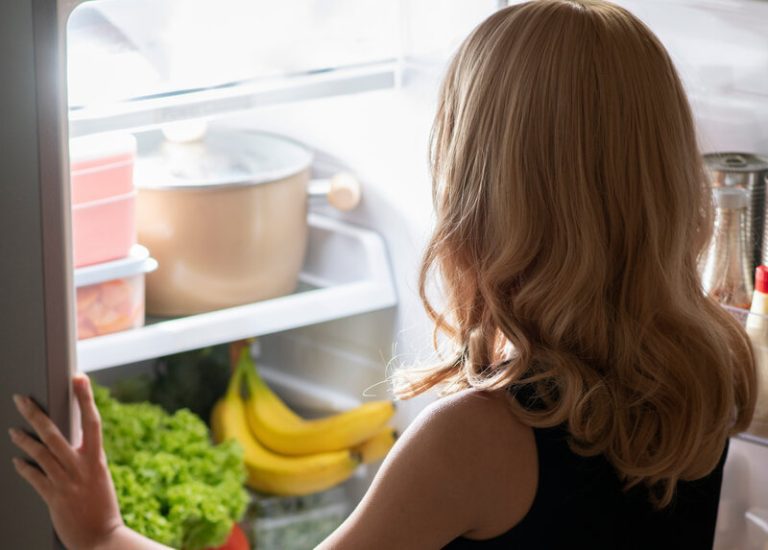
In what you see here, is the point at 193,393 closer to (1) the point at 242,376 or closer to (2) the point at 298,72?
(1) the point at 242,376

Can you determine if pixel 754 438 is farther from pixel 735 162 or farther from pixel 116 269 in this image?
pixel 116 269

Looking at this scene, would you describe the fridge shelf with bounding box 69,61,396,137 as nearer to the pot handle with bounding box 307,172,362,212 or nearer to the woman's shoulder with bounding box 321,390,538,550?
the pot handle with bounding box 307,172,362,212

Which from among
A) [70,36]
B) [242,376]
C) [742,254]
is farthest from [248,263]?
[742,254]

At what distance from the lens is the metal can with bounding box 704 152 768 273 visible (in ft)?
3.87

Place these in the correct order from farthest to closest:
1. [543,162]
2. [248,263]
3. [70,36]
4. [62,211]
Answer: [248,263], [70,36], [62,211], [543,162]

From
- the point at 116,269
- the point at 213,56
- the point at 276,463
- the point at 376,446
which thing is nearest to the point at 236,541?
the point at 276,463

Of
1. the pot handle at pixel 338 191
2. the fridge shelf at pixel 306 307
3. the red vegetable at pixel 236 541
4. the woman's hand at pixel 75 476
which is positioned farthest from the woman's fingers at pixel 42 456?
the pot handle at pixel 338 191

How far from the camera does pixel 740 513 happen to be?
1.27 m

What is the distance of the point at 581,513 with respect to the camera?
96 centimetres

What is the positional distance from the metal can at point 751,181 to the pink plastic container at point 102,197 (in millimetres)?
688

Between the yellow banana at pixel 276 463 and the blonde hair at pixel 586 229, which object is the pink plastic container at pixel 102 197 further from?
the blonde hair at pixel 586 229

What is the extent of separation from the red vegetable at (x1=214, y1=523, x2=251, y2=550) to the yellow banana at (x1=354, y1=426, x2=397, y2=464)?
21 centimetres

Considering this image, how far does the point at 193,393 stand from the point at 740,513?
84 centimetres

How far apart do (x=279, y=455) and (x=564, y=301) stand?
2.90 feet
